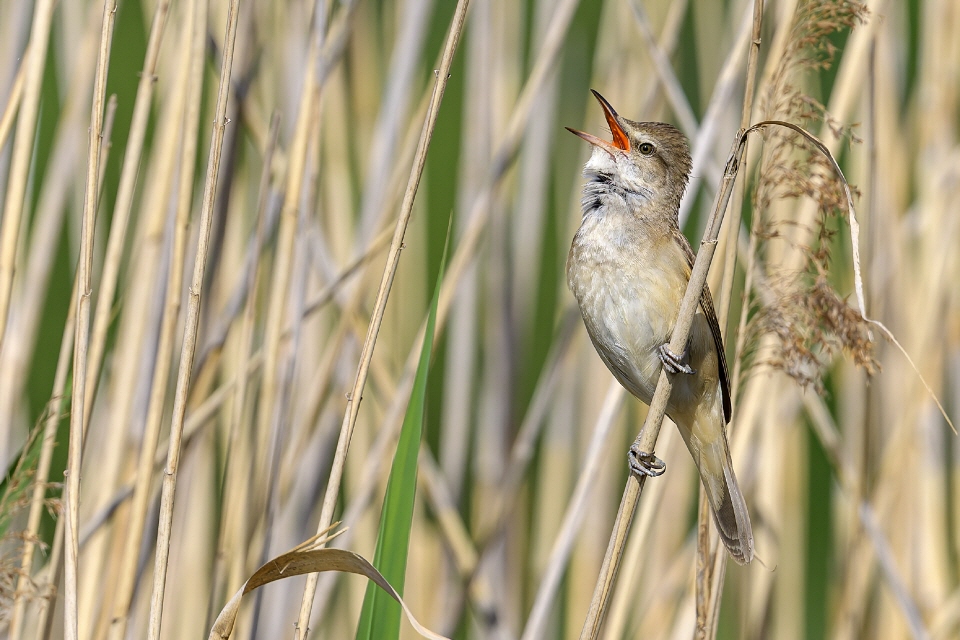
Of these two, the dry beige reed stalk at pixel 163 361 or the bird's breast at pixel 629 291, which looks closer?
the dry beige reed stalk at pixel 163 361

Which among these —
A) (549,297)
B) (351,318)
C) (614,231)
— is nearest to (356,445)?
(351,318)

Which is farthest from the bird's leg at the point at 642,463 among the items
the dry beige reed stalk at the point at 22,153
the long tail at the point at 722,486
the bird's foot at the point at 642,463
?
the dry beige reed stalk at the point at 22,153

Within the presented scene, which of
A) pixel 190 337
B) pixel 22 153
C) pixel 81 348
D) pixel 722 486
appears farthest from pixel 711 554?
pixel 22 153

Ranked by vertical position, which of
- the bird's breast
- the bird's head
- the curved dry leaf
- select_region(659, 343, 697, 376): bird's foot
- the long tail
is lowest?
the curved dry leaf

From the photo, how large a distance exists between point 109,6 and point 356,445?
1.48m

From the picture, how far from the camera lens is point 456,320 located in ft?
8.93

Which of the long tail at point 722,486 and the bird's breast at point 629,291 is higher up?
the bird's breast at point 629,291

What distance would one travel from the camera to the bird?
1958 millimetres

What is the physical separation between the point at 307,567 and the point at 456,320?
150 cm

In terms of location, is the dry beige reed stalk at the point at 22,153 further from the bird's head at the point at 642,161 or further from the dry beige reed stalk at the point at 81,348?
the bird's head at the point at 642,161

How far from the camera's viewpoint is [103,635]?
1861 mm

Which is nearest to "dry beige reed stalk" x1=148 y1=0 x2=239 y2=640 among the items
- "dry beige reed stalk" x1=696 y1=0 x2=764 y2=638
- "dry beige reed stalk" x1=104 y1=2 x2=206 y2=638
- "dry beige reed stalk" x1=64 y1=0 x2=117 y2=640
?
"dry beige reed stalk" x1=64 y1=0 x2=117 y2=640

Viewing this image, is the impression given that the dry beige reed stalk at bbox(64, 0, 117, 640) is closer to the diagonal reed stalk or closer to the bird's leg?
the diagonal reed stalk

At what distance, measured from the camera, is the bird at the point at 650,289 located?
77.1 inches
